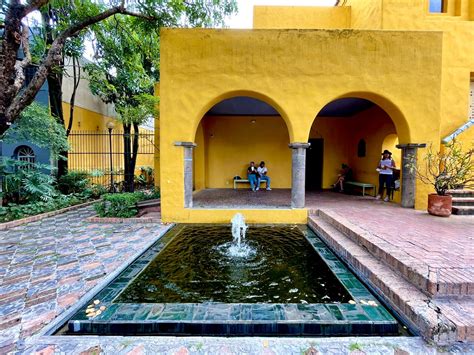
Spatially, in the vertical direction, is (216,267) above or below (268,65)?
below

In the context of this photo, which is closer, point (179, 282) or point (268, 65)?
point (179, 282)

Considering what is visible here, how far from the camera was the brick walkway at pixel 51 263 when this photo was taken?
2650mm

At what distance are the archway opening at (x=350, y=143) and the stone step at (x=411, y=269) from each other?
19.0 ft

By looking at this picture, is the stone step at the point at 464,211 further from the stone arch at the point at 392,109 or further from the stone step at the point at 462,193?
the stone arch at the point at 392,109

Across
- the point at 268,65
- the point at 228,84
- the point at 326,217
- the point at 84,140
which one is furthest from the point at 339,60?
the point at 84,140

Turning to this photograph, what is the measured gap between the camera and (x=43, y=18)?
911cm

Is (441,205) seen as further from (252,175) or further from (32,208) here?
(32,208)

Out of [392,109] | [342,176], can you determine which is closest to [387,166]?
[392,109]

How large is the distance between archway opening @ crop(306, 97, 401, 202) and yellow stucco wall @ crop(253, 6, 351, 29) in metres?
4.18

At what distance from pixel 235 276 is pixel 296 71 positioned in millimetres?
5489

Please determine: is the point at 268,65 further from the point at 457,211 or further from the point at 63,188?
the point at 63,188

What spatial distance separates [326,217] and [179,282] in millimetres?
4097

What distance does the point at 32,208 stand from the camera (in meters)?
7.28

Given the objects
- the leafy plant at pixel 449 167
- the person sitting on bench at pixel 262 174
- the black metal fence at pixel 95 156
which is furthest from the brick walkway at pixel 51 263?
the leafy plant at pixel 449 167
